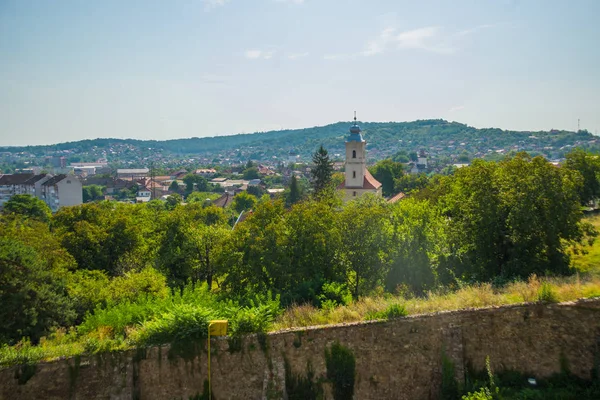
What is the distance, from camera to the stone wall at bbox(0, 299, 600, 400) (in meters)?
11.4

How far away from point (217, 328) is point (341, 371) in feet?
10.7

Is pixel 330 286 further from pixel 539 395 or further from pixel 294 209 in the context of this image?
pixel 539 395

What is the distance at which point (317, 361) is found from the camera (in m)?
11.8

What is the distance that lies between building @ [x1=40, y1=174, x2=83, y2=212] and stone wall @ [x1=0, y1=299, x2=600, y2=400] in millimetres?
99326

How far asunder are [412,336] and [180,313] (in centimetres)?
586

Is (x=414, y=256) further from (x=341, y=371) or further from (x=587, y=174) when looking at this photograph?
(x=587, y=174)

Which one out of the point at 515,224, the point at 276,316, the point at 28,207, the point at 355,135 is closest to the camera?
the point at 276,316

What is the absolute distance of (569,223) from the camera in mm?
18422

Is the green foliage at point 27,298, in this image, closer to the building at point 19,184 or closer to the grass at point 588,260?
the grass at point 588,260

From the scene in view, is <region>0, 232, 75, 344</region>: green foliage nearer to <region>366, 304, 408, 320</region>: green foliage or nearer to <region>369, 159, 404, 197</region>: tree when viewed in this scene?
<region>366, 304, 408, 320</region>: green foliage

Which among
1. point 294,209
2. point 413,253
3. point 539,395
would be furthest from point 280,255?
point 539,395

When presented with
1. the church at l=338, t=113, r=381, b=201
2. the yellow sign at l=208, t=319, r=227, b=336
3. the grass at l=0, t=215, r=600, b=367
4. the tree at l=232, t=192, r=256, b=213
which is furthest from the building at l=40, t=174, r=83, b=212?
the yellow sign at l=208, t=319, r=227, b=336

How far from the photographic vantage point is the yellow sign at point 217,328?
39.1ft

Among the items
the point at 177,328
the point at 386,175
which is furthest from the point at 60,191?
the point at 177,328
